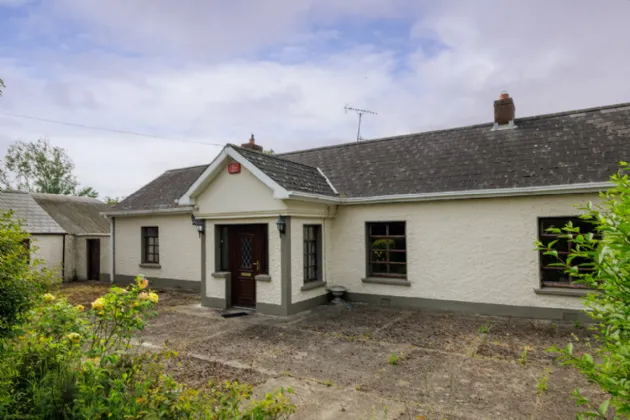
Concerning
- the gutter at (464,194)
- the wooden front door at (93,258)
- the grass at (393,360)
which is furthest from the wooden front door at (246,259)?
the wooden front door at (93,258)

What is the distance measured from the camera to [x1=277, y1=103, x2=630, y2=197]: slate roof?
9422 mm

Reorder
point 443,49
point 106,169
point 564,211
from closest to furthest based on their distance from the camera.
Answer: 1. point 564,211
2. point 443,49
3. point 106,169

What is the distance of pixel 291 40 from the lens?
9.28 meters

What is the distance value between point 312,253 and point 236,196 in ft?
9.62

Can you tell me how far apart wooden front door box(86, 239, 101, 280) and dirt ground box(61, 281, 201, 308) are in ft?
4.27

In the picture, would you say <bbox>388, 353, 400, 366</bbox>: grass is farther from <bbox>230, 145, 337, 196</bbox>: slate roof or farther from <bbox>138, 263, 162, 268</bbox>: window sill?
<bbox>138, 263, 162, 268</bbox>: window sill

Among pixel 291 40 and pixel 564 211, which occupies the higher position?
pixel 291 40

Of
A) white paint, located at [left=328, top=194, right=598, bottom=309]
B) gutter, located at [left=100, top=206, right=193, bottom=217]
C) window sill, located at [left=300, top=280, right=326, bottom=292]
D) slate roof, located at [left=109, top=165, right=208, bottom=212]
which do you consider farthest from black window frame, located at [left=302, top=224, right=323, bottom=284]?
slate roof, located at [left=109, top=165, right=208, bottom=212]

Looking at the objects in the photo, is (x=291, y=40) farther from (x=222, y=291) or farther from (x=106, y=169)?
(x=106, y=169)

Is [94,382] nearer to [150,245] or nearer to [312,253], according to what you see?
[312,253]

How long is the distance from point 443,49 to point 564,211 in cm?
607

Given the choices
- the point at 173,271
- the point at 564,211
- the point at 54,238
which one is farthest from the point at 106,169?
the point at 564,211

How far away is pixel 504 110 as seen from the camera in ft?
39.6

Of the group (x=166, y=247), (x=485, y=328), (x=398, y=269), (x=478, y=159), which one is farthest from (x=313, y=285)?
(x=166, y=247)
